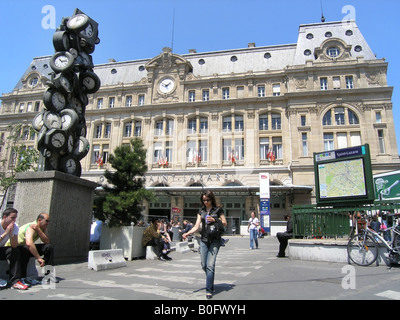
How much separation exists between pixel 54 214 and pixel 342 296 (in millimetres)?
7855

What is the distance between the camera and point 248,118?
35.5m

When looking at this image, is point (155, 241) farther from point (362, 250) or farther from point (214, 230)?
point (362, 250)

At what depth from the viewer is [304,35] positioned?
127 feet

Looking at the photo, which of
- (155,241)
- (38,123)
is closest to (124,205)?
(155,241)

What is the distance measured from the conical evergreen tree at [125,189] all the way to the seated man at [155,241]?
35.8 inches

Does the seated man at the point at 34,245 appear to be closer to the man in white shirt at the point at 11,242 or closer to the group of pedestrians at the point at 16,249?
the group of pedestrians at the point at 16,249

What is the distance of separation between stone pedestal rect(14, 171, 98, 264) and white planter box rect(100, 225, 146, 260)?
1.55 meters

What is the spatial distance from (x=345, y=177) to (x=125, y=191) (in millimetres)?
8051

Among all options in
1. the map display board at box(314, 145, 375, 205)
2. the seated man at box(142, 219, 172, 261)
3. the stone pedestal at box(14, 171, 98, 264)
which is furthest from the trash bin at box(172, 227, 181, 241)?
the map display board at box(314, 145, 375, 205)

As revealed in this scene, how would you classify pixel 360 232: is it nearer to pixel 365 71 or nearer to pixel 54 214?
pixel 54 214

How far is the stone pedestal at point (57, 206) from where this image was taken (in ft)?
29.5

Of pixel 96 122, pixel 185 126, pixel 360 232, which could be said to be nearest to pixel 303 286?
pixel 360 232

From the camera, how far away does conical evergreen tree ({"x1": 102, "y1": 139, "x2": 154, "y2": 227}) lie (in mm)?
11656

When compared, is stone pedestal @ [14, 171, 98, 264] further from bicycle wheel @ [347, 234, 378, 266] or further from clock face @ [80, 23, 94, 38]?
bicycle wheel @ [347, 234, 378, 266]
